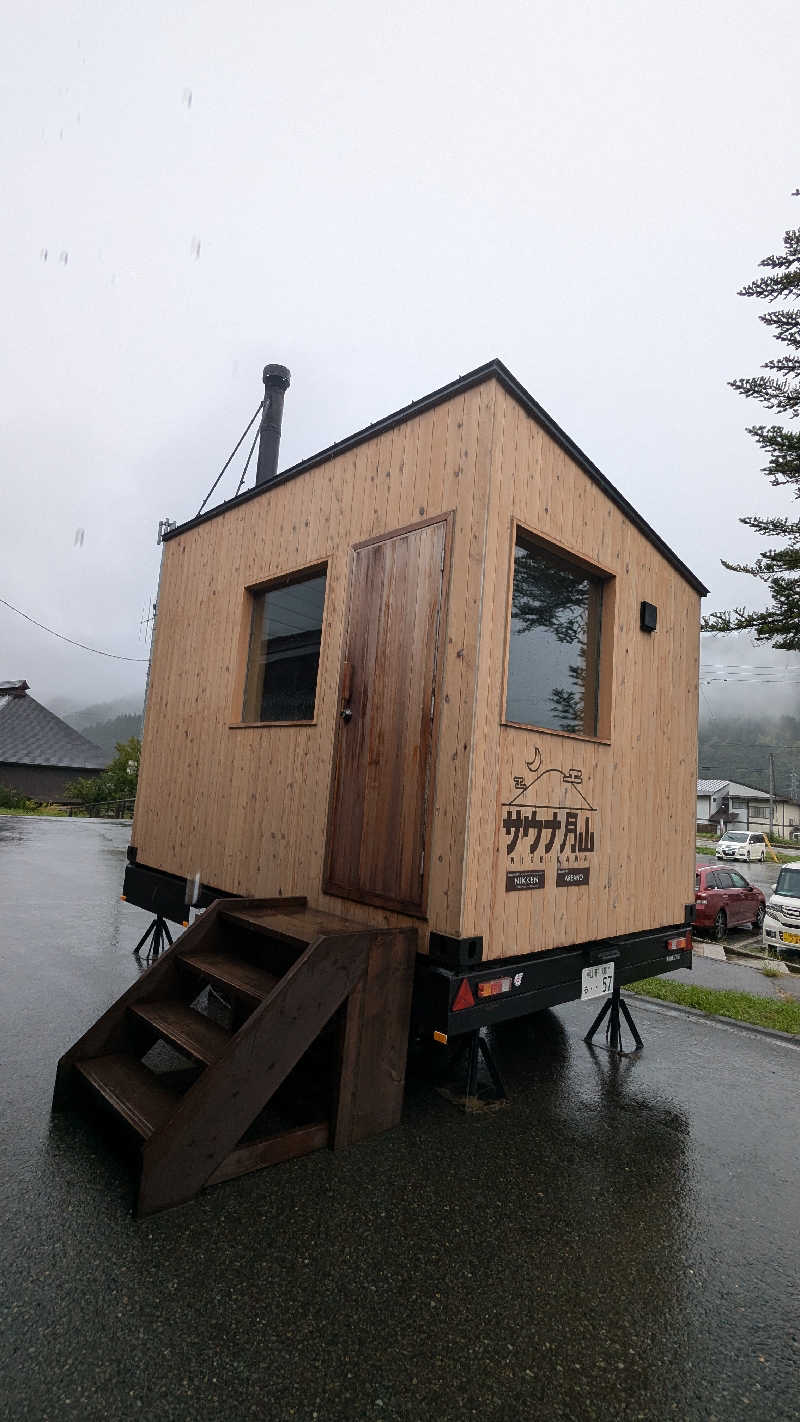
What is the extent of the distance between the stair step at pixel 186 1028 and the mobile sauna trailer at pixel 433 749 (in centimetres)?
2

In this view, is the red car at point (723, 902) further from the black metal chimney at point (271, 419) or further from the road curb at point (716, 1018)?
the black metal chimney at point (271, 419)

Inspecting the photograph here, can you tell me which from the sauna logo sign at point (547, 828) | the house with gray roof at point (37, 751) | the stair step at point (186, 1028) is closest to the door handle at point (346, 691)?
the sauna logo sign at point (547, 828)

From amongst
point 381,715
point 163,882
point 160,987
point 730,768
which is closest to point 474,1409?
point 160,987

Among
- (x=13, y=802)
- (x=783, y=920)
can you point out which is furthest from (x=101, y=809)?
(x=783, y=920)

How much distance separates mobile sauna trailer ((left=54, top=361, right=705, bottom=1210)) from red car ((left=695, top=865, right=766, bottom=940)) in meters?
7.90

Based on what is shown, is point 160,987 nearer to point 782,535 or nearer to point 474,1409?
point 474,1409

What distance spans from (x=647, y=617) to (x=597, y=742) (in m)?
1.18

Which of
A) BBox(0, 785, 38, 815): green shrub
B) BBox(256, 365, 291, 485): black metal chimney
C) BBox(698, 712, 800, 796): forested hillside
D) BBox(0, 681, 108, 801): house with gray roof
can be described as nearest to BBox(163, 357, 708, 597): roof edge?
BBox(256, 365, 291, 485): black metal chimney

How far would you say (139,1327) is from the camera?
7.02 feet

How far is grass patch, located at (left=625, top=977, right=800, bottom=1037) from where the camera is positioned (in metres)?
5.99

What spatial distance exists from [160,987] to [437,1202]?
5.82ft

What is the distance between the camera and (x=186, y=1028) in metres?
3.30

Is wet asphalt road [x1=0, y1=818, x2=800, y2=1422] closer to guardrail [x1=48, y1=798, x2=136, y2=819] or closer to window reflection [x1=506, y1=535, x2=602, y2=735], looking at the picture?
window reflection [x1=506, y1=535, x2=602, y2=735]

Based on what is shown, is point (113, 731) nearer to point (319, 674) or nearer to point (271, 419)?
point (271, 419)
